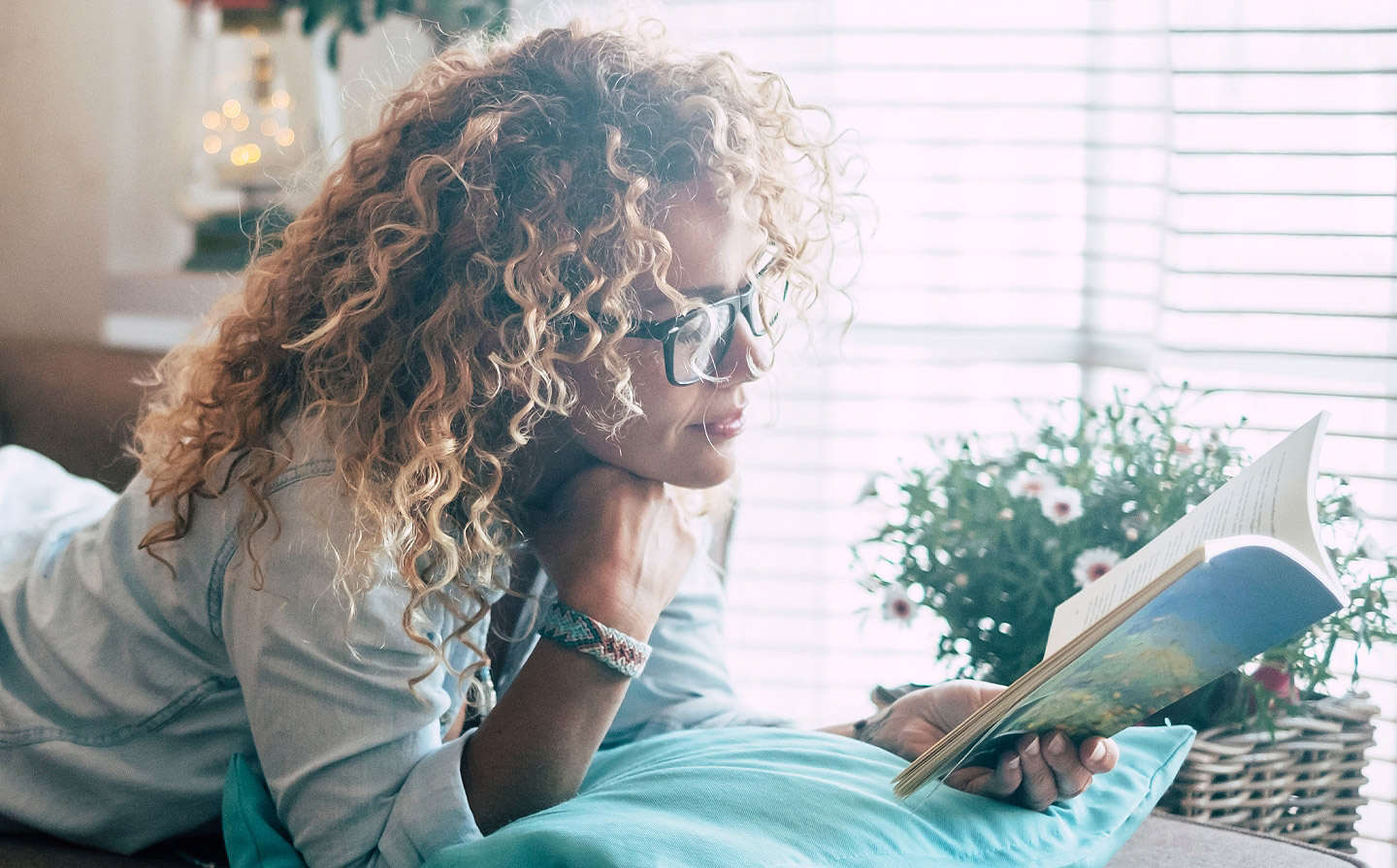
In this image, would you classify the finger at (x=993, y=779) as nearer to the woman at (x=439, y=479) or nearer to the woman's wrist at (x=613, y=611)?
the woman at (x=439, y=479)

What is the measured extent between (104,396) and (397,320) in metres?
0.82

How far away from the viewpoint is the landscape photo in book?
24.9 inches

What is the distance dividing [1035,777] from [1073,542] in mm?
420

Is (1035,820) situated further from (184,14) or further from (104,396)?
(184,14)

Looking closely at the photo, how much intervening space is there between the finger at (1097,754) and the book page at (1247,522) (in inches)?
2.8

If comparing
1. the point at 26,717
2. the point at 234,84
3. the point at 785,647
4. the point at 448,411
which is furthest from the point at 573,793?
the point at 234,84

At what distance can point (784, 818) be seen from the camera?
77cm

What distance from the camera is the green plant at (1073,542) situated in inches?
44.2

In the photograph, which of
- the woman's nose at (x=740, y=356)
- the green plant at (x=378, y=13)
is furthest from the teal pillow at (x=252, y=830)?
the green plant at (x=378, y=13)

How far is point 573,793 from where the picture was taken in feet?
2.93

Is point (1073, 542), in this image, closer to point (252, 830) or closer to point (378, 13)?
point (252, 830)

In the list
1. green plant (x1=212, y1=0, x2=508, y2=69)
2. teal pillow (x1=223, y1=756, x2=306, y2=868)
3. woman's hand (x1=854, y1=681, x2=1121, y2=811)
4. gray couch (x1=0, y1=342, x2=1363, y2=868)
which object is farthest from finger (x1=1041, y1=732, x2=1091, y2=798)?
green plant (x1=212, y1=0, x2=508, y2=69)

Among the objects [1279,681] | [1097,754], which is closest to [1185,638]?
[1097,754]

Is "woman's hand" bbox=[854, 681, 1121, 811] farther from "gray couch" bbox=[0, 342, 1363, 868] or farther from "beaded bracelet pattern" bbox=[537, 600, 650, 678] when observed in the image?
"gray couch" bbox=[0, 342, 1363, 868]
